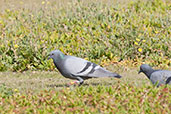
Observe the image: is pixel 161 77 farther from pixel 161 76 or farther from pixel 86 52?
pixel 86 52

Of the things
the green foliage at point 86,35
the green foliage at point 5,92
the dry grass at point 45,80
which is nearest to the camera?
the green foliage at point 5,92

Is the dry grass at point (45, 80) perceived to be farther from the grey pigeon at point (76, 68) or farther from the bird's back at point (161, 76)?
the bird's back at point (161, 76)

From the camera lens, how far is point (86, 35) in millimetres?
12062

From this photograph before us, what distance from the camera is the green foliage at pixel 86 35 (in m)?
11.0

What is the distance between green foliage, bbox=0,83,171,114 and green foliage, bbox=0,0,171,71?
165 inches

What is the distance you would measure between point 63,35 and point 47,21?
1.21 m

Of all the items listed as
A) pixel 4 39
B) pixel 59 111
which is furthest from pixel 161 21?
pixel 59 111

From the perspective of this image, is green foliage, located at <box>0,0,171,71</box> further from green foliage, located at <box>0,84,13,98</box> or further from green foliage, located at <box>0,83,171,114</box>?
green foliage, located at <box>0,83,171,114</box>

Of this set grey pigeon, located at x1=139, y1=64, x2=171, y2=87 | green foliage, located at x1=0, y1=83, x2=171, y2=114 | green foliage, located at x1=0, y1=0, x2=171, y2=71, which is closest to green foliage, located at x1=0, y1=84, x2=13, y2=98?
green foliage, located at x1=0, y1=83, x2=171, y2=114

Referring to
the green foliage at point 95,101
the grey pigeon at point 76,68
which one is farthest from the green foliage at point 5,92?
the grey pigeon at point 76,68

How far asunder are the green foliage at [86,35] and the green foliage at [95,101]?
4.20 metres

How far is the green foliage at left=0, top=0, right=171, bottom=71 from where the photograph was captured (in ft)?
36.2

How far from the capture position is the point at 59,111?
6.07 metres

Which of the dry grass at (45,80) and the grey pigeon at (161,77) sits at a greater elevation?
the grey pigeon at (161,77)
